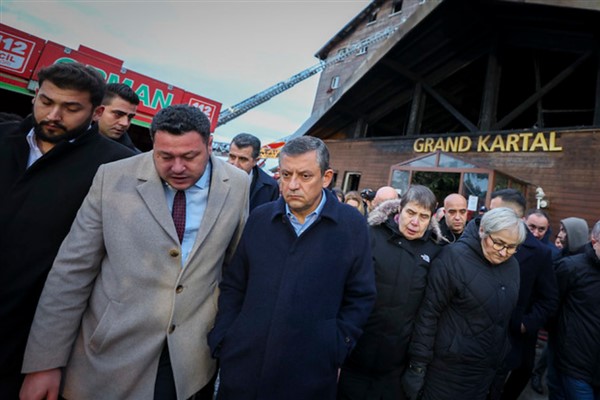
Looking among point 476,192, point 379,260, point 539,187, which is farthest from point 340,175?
point 379,260

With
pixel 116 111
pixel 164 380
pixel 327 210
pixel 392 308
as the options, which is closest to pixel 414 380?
pixel 392 308

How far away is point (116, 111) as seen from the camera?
2572mm

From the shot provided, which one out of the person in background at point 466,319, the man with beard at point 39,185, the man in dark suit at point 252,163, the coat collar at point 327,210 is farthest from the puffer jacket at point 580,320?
the man with beard at point 39,185

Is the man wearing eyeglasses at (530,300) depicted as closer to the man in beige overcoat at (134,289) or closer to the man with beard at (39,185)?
the man in beige overcoat at (134,289)

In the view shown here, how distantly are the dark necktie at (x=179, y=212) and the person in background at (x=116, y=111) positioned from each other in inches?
55.0

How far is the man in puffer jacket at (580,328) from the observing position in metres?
2.50

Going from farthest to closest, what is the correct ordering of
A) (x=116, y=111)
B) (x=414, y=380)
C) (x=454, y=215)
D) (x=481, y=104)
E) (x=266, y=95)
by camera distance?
(x=266, y=95) → (x=481, y=104) → (x=454, y=215) → (x=116, y=111) → (x=414, y=380)

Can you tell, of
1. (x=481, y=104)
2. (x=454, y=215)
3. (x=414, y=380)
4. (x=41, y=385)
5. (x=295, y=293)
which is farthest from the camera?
(x=481, y=104)

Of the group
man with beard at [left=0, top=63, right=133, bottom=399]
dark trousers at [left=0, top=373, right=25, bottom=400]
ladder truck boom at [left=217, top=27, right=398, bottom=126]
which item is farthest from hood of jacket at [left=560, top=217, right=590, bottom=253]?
ladder truck boom at [left=217, top=27, right=398, bottom=126]

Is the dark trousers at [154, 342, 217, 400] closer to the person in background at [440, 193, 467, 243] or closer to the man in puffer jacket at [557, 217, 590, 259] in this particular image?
the person in background at [440, 193, 467, 243]

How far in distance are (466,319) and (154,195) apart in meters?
2.30

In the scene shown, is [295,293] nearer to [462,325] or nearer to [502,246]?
[462,325]

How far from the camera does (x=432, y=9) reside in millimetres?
8594

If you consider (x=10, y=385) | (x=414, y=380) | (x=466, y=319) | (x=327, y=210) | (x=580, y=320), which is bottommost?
(x=10, y=385)
